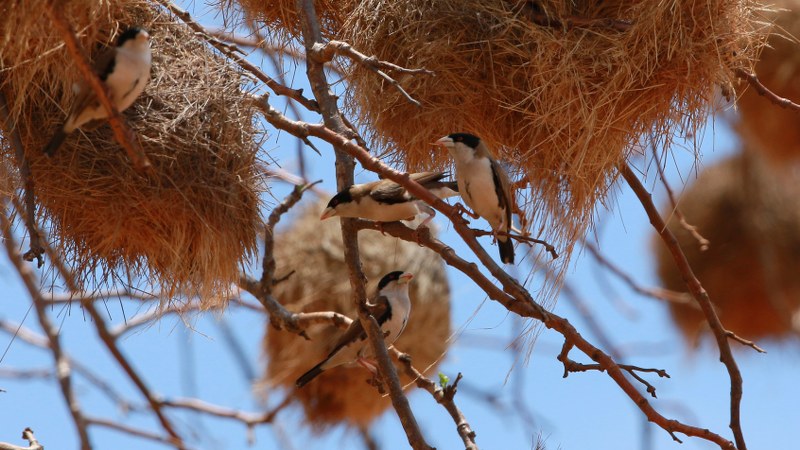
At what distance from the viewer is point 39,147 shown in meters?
2.05

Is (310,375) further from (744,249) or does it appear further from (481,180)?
(744,249)

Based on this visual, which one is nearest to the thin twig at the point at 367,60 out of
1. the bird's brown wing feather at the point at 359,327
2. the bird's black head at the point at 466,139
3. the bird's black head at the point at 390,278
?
the bird's black head at the point at 466,139

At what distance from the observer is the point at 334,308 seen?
11.0 feet

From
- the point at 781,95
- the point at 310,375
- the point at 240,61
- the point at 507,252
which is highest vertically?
the point at 781,95

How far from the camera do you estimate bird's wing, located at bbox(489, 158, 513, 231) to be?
7.16ft

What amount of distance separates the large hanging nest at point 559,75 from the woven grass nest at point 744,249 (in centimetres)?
138

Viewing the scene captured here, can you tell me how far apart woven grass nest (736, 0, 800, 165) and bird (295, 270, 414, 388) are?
1.12 m

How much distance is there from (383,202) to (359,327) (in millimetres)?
368

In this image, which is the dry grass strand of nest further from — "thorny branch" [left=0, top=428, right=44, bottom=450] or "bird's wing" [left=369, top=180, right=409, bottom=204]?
"thorny branch" [left=0, top=428, right=44, bottom=450]

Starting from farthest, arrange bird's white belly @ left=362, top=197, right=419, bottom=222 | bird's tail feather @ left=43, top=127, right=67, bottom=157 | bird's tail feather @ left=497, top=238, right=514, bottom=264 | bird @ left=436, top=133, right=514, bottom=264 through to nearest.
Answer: bird's white belly @ left=362, top=197, right=419, bottom=222 → bird's tail feather @ left=497, top=238, right=514, bottom=264 → bird @ left=436, top=133, right=514, bottom=264 → bird's tail feather @ left=43, top=127, right=67, bottom=157

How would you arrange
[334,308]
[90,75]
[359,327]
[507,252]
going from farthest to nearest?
[334,308], [359,327], [507,252], [90,75]

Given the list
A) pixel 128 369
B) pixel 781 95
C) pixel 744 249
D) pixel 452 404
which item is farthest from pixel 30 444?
pixel 744 249

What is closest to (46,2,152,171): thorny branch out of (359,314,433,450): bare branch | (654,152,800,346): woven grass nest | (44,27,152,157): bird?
(44,27,152,157): bird

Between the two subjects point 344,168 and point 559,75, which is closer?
point 559,75
